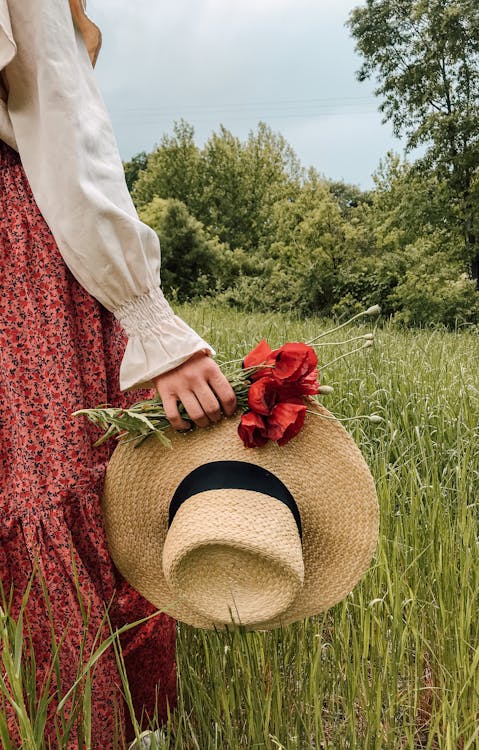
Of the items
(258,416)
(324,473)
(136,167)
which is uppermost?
(136,167)

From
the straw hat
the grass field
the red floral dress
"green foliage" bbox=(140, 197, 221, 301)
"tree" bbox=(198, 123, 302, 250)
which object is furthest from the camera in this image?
"tree" bbox=(198, 123, 302, 250)

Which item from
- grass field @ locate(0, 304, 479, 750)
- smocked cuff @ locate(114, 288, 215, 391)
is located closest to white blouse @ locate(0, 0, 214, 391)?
smocked cuff @ locate(114, 288, 215, 391)

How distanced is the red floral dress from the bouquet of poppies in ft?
0.34

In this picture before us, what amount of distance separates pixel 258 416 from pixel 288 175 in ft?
94.2

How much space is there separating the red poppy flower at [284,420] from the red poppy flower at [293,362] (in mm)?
37

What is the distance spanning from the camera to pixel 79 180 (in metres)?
1.00

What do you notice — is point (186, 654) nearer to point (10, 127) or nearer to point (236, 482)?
point (236, 482)

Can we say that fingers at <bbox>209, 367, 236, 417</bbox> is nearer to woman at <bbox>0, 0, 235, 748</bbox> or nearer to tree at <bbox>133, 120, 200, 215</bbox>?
woman at <bbox>0, 0, 235, 748</bbox>

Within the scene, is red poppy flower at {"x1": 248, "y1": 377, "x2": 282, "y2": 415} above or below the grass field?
above

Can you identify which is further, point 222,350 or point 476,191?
point 476,191

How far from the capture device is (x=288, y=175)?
28.6 metres

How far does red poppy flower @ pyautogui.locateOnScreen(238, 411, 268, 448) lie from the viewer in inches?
39.2

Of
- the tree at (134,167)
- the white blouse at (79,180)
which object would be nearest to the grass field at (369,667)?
the white blouse at (79,180)

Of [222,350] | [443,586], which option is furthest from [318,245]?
[443,586]
